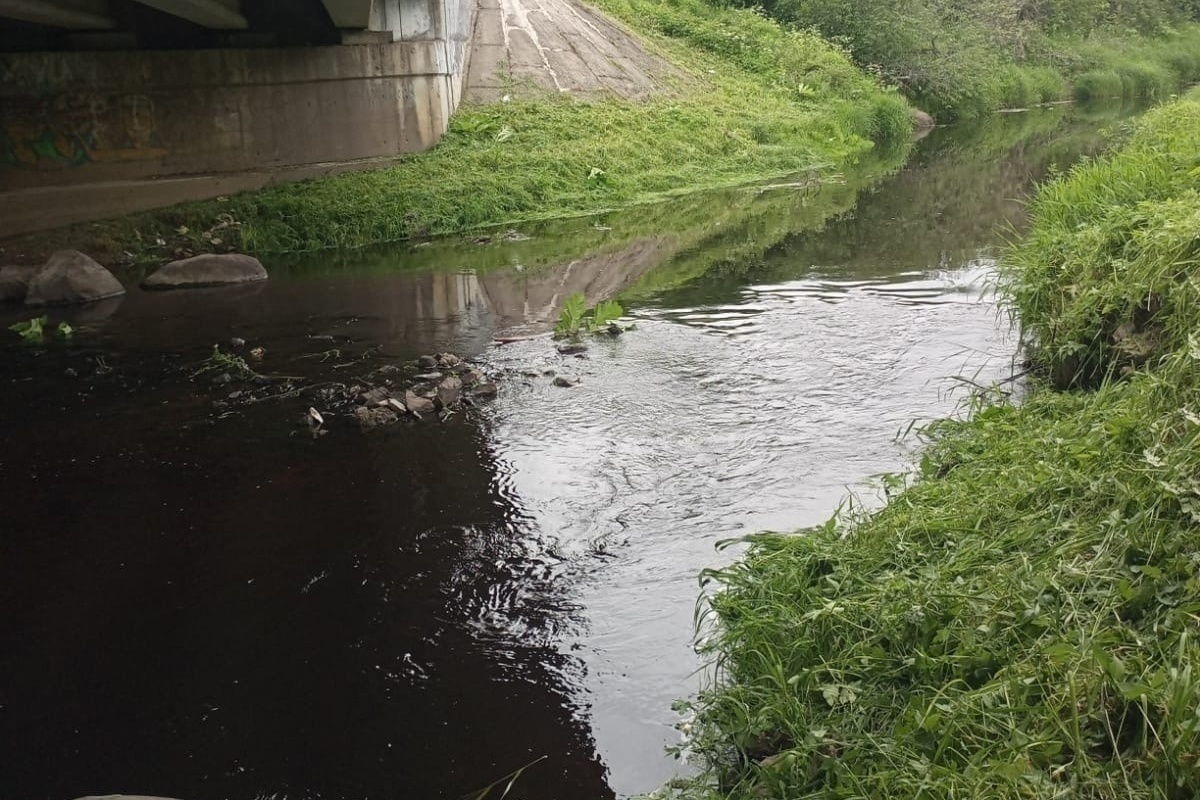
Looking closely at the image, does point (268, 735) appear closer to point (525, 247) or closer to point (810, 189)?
point (525, 247)

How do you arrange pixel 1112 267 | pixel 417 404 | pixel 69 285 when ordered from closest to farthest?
pixel 1112 267, pixel 417 404, pixel 69 285

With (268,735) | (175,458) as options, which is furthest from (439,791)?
(175,458)

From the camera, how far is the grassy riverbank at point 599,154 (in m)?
19.3

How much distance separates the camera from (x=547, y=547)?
6570 millimetres

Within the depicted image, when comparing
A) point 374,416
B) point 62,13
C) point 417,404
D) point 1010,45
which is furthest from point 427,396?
point 1010,45

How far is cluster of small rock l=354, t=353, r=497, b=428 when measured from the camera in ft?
29.7

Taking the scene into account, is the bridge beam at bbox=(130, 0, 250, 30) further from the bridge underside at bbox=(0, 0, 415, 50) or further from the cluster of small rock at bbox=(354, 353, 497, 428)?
the cluster of small rock at bbox=(354, 353, 497, 428)

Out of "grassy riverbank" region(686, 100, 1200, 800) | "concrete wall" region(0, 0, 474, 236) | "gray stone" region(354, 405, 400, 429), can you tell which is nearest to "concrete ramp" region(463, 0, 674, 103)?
"concrete wall" region(0, 0, 474, 236)

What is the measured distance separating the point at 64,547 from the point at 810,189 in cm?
1900

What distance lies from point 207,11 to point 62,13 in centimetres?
216

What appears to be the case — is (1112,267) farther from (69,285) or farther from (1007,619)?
(69,285)

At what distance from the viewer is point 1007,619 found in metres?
4.06

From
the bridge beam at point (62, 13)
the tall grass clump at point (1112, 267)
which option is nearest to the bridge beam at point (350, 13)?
the bridge beam at point (62, 13)

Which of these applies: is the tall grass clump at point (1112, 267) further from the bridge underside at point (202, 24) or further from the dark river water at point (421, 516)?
the bridge underside at point (202, 24)
